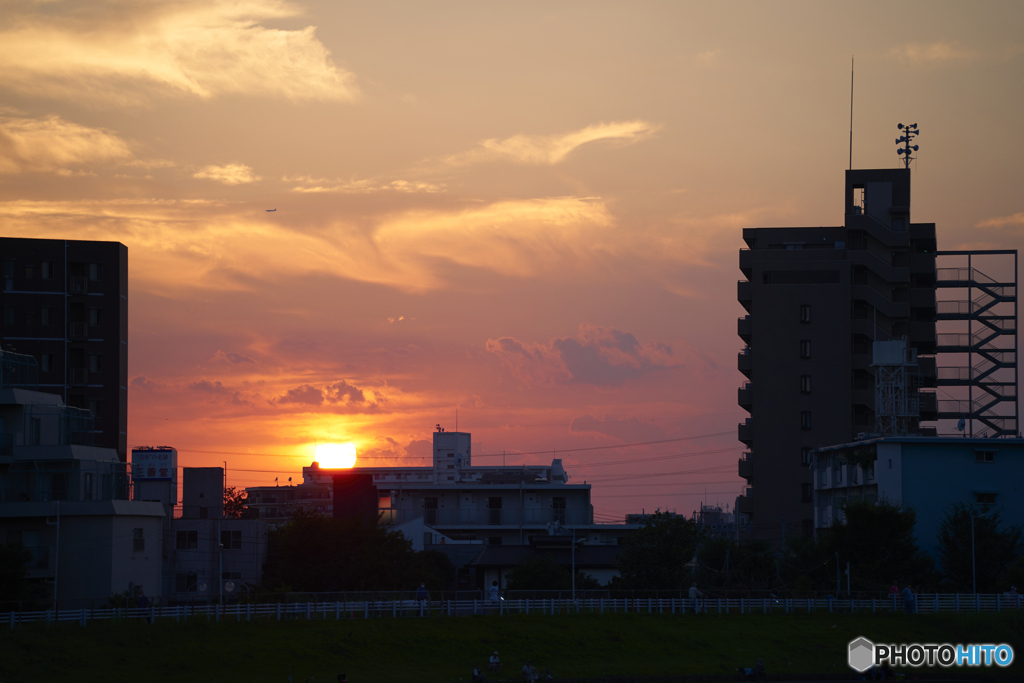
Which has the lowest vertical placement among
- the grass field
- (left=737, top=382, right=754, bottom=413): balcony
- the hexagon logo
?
the hexagon logo

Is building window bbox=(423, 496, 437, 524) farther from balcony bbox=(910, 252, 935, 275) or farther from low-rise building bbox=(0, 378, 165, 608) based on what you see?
balcony bbox=(910, 252, 935, 275)

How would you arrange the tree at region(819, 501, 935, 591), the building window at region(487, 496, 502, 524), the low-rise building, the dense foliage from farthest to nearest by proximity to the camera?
1. the building window at region(487, 496, 502, 524)
2. the dense foliage
3. the tree at region(819, 501, 935, 591)
4. the low-rise building

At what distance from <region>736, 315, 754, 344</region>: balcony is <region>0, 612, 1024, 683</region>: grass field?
40762 millimetres

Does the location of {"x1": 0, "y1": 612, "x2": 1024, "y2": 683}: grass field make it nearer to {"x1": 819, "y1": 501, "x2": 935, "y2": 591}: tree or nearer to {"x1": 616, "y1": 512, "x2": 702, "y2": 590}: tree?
{"x1": 819, "y1": 501, "x2": 935, "y2": 591}: tree

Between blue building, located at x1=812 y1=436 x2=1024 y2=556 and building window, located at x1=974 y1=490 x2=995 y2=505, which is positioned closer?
blue building, located at x1=812 y1=436 x2=1024 y2=556

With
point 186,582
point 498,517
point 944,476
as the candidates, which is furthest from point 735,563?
point 186,582

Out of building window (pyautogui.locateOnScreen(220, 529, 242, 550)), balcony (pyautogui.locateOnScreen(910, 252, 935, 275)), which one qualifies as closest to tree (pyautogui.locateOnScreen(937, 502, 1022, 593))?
balcony (pyautogui.locateOnScreen(910, 252, 935, 275))

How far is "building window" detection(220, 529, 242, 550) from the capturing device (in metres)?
68.1

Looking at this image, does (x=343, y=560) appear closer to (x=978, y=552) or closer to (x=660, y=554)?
(x=660, y=554)

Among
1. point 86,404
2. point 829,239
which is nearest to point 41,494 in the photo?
point 86,404

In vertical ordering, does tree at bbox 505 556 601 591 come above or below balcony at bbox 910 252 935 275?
below

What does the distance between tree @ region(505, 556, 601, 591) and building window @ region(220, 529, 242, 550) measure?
58.5 feet

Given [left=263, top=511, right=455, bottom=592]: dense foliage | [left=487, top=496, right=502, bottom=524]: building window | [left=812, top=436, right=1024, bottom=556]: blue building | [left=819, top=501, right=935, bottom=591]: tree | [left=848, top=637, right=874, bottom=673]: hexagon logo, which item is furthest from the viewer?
[left=487, top=496, right=502, bottom=524]: building window

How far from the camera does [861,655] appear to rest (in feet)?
149
